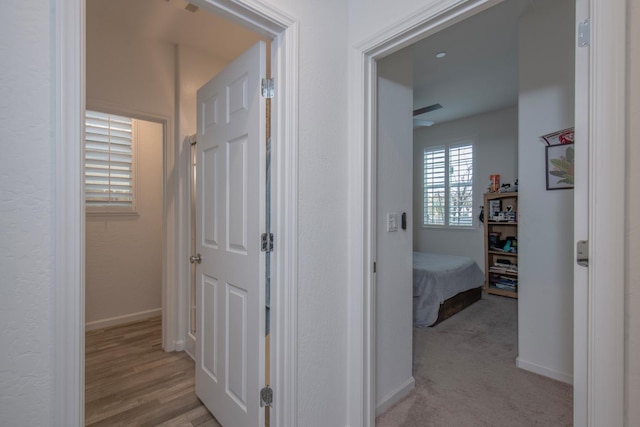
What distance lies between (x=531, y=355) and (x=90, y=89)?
4.18 metres

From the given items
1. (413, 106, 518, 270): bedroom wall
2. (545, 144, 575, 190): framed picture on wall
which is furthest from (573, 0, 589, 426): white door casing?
(413, 106, 518, 270): bedroom wall

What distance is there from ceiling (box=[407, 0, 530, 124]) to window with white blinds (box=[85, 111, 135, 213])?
3.27 meters

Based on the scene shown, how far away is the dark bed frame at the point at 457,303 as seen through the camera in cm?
346

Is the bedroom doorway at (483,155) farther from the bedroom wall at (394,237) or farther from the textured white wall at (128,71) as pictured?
the textured white wall at (128,71)

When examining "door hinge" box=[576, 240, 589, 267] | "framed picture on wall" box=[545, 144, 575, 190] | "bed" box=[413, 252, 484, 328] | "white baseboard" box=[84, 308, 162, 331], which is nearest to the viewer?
"door hinge" box=[576, 240, 589, 267]

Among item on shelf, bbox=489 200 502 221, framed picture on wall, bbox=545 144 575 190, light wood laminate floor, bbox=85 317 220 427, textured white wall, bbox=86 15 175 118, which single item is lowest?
light wood laminate floor, bbox=85 317 220 427

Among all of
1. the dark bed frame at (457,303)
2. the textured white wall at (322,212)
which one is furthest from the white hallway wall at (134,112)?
the dark bed frame at (457,303)

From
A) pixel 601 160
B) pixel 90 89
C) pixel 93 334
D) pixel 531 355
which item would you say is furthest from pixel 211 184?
pixel 531 355

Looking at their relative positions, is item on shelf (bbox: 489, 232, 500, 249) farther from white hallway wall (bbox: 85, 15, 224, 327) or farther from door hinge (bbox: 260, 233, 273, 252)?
white hallway wall (bbox: 85, 15, 224, 327)

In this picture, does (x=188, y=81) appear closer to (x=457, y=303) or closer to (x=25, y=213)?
(x=25, y=213)

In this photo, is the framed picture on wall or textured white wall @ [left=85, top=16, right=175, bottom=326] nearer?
the framed picture on wall

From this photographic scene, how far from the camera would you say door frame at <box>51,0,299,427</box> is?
0.83 meters

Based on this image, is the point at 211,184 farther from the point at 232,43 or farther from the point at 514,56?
the point at 514,56

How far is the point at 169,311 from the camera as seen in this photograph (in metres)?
2.78
